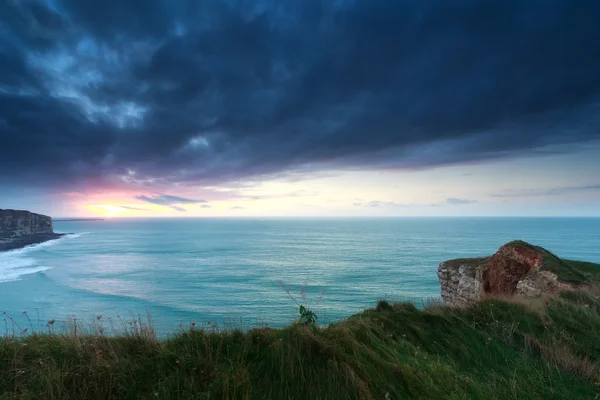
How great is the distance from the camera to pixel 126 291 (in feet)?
149

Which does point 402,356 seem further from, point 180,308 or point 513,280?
point 180,308

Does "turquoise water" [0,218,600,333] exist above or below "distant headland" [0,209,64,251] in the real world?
below

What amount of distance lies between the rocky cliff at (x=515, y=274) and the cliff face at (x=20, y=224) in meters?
162

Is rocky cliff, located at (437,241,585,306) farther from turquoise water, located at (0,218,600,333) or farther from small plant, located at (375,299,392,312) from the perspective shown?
turquoise water, located at (0,218,600,333)

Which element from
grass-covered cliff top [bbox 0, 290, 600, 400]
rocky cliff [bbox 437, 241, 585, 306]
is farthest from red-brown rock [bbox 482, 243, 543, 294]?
grass-covered cliff top [bbox 0, 290, 600, 400]

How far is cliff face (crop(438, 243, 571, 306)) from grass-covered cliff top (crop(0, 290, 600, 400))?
29.8 ft

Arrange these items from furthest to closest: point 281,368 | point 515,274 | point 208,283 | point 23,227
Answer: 1. point 23,227
2. point 208,283
3. point 515,274
4. point 281,368

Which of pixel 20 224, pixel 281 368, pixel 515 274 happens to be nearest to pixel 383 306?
pixel 281 368

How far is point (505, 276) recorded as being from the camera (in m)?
19.3

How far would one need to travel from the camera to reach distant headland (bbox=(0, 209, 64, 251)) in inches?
4752

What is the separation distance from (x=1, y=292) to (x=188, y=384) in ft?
189

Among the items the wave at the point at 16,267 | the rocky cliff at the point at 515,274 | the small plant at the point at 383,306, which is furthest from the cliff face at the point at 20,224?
the small plant at the point at 383,306

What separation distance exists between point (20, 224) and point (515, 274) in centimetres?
18965

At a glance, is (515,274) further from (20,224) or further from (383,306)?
(20,224)
